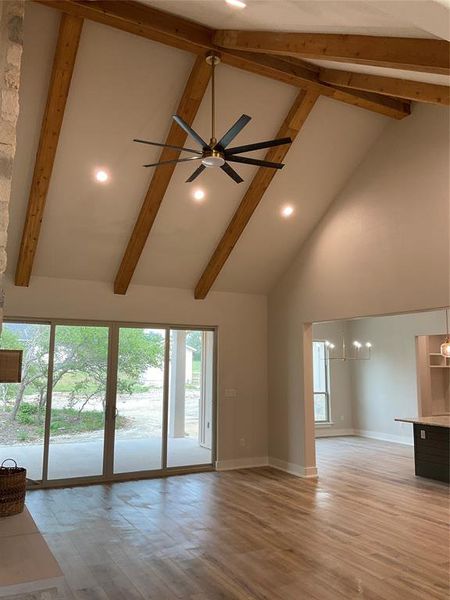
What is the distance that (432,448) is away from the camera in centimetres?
679

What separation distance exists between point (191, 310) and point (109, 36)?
4.25 metres

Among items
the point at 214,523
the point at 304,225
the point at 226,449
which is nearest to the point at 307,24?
the point at 304,225

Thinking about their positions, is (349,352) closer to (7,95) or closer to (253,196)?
(253,196)

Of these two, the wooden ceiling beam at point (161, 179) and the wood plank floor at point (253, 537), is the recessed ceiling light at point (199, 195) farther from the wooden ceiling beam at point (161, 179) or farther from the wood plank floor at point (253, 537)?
the wood plank floor at point (253, 537)

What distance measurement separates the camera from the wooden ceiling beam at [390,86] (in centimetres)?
434

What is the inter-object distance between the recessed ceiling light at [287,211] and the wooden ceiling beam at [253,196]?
538 millimetres

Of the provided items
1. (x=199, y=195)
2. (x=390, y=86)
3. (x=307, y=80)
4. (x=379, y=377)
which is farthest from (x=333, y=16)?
(x=379, y=377)

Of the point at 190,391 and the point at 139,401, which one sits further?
the point at 190,391

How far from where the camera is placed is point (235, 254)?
7285mm

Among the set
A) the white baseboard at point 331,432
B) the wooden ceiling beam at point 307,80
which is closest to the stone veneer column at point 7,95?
the wooden ceiling beam at point 307,80

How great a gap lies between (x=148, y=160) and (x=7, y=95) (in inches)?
107

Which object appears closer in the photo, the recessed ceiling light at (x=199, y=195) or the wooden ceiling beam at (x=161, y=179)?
the wooden ceiling beam at (x=161, y=179)

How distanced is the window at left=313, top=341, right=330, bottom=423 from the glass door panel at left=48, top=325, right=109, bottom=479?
19.3 feet

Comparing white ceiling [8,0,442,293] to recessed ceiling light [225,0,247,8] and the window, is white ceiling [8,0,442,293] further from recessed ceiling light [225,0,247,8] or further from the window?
the window
